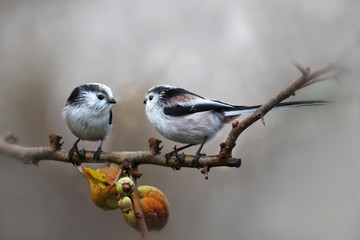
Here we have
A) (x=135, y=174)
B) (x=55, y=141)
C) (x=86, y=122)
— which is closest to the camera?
(x=135, y=174)

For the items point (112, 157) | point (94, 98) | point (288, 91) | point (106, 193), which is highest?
point (288, 91)

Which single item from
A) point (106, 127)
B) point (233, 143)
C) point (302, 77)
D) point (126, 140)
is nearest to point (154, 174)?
point (126, 140)

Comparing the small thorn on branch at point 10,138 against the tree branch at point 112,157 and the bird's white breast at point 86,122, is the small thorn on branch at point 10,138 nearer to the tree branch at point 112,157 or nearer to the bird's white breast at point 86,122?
the tree branch at point 112,157

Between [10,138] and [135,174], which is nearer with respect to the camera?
[135,174]

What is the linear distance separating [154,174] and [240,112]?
6.60 feet

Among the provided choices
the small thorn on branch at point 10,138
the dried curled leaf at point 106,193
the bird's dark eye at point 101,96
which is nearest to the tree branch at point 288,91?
the dried curled leaf at point 106,193

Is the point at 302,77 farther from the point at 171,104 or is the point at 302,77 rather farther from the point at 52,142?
the point at 171,104

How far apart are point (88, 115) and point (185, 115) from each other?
2.04 ft

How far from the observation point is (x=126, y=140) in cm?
344

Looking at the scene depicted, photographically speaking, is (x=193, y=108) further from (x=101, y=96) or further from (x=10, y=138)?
(x=10, y=138)

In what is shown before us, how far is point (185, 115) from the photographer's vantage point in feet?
7.14

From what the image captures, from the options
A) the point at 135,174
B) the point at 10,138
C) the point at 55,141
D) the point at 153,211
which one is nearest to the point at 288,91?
the point at 135,174

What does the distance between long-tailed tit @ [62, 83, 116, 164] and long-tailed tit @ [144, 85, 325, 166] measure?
32 centimetres

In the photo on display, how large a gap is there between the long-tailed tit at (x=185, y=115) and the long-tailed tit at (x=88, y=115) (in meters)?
0.32
